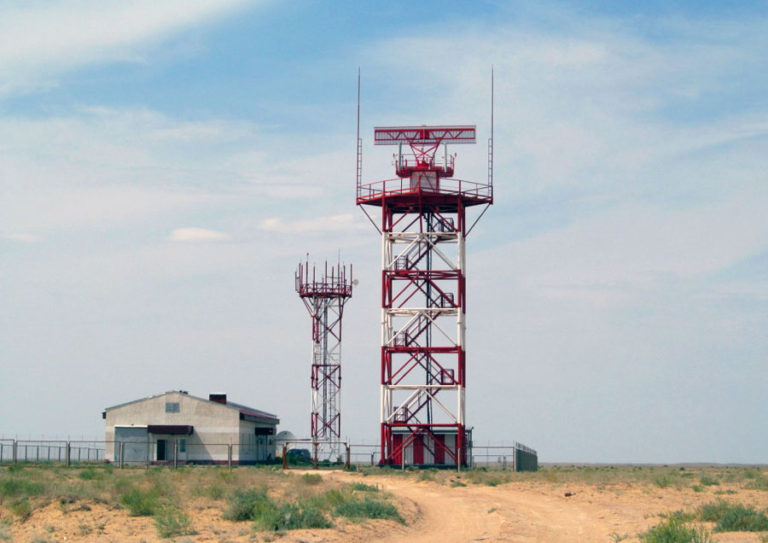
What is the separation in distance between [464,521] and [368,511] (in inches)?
138

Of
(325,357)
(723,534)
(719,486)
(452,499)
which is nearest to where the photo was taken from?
(723,534)

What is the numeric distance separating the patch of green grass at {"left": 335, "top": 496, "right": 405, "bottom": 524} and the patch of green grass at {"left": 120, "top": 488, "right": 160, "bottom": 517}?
19.3ft

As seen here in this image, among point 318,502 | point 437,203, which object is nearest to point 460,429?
point 437,203

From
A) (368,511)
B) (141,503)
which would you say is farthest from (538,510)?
(141,503)

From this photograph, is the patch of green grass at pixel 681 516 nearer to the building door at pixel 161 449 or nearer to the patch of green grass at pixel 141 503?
the patch of green grass at pixel 141 503

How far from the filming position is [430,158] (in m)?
72.8

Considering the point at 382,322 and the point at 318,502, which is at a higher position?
the point at 382,322

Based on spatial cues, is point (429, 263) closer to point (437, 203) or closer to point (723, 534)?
point (437, 203)

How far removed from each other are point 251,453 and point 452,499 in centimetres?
3832

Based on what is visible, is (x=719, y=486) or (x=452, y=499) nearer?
(x=452, y=499)

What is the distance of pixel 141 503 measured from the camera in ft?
99.1

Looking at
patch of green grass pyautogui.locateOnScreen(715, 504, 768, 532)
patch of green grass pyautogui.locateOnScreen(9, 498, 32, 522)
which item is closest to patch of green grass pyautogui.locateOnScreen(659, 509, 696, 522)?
patch of green grass pyautogui.locateOnScreen(715, 504, 768, 532)

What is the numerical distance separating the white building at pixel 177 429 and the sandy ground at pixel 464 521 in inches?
1243

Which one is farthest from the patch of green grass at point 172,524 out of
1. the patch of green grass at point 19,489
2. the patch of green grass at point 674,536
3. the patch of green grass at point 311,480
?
the patch of green grass at point 311,480
